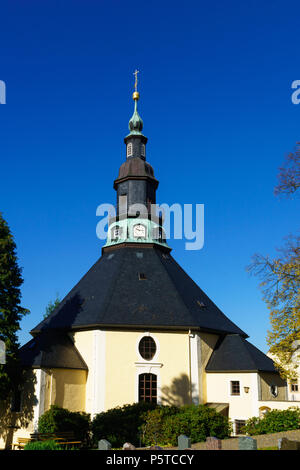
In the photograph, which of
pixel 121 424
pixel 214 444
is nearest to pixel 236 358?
pixel 121 424

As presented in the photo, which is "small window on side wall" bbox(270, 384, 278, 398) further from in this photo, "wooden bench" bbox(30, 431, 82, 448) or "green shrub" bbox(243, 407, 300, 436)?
"wooden bench" bbox(30, 431, 82, 448)

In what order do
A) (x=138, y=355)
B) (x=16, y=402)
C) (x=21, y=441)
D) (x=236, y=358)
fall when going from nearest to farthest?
(x=21, y=441), (x=16, y=402), (x=138, y=355), (x=236, y=358)

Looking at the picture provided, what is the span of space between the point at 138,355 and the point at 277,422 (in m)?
8.51

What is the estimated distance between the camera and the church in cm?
2702

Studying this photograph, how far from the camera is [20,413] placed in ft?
86.8

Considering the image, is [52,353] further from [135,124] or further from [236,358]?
[135,124]

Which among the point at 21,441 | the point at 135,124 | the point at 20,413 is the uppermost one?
the point at 135,124

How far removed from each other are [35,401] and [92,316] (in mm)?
5761

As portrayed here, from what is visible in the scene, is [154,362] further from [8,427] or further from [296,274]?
[296,274]

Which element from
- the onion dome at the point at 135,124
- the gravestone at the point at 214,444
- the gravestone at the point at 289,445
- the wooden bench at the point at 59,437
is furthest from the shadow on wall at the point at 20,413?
the onion dome at the point at 135,124

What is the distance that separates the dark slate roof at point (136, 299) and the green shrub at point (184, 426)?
575cm
